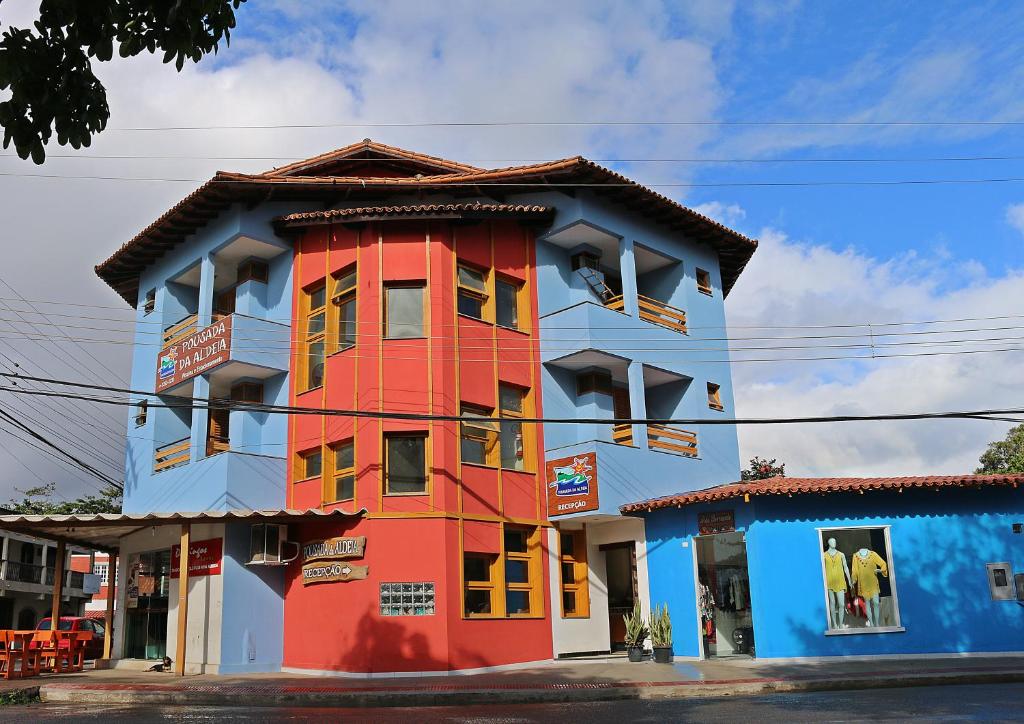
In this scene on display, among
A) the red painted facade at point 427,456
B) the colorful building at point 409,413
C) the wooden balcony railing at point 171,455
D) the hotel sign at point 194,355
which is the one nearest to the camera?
the red painted facade at point 427,456

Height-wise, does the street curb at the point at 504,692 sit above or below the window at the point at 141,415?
below

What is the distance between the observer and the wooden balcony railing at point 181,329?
2397 centimetres

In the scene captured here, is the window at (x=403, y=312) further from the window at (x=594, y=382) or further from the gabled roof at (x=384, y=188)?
the window at (x=594, y=382)

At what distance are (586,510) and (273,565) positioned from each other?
6942 millimetres

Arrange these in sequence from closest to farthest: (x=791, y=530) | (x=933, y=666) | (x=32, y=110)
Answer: (x=32, y=110)
(x=933, y=666)
(x=791, y=530)

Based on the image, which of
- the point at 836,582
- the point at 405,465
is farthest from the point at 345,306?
the point at 836,582

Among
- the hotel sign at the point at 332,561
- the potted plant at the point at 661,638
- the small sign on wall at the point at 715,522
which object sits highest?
the small sign on wall at the point at 715,522

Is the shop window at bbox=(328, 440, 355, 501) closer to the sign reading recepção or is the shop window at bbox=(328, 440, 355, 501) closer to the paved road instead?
the sign reading recepção

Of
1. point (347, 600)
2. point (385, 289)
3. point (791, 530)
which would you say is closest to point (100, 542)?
point (347, 600)

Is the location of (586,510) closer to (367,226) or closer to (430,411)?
(430,411)

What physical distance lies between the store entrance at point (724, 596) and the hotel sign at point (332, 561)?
23.8 feet

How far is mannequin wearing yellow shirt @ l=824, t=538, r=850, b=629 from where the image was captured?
18.8 metres

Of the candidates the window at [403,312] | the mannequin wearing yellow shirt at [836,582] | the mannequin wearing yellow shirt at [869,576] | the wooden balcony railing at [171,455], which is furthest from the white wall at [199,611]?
the mannequin wearing yellow shirt at [869,576]

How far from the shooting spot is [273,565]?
20344mm
